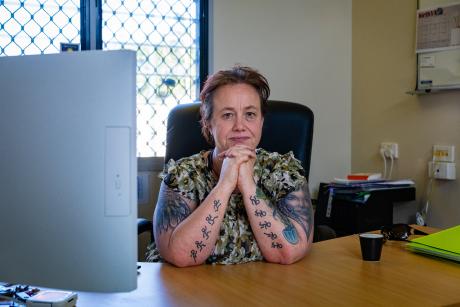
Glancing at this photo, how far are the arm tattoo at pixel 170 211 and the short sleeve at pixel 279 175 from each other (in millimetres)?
261

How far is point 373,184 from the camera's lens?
259cm

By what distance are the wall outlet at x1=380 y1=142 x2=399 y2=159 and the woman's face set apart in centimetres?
147

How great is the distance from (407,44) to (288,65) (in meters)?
0.66

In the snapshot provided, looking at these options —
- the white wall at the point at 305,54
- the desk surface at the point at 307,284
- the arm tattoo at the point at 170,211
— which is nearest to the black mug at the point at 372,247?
the desk surface at the point at 307,284

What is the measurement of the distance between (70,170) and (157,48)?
2135mm

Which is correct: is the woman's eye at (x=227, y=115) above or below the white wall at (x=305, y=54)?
below

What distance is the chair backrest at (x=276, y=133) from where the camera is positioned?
190 centimetres

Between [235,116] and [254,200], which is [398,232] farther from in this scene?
[235,116]

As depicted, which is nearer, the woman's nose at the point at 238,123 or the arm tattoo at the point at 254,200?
the arm tattoo at the point at 254,200

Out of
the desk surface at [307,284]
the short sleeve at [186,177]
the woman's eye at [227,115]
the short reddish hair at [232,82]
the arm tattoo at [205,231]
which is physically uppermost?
the short reddish hair at [232,82]

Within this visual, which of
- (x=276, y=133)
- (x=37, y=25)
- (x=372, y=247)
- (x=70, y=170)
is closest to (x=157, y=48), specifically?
(x=37, y=25)

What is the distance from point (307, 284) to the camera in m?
1.11

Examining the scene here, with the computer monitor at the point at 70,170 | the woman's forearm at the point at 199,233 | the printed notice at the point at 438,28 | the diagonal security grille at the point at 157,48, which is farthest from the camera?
the diagonal security grille at the point at 157,48

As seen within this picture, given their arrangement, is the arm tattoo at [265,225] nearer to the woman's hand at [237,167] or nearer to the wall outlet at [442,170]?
the woman's hand at [237,167]
